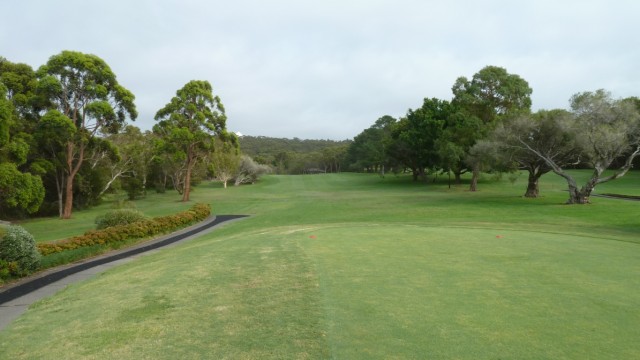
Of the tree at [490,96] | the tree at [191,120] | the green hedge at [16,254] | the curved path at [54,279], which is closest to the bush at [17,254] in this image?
the green hedge at [16,254]

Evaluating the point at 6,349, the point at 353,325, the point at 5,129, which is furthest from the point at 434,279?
the point at 5,129

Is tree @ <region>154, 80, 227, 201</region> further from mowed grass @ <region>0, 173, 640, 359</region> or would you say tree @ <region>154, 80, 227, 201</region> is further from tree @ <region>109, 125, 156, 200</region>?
mowed grass @ <region>0, 173, 640, 359</region>

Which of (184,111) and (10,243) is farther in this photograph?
(184,111)

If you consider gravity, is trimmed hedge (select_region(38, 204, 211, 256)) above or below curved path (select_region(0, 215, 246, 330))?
above

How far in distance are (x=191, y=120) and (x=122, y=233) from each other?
2424cm

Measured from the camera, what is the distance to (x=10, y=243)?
10828 millimetres

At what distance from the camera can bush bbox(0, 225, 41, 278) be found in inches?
411

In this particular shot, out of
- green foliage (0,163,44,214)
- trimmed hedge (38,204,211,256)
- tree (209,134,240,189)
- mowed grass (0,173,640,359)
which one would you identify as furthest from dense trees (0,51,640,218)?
mowed grass (0,173,640,359)

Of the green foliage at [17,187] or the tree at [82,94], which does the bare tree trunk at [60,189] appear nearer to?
the tree at [82,94]

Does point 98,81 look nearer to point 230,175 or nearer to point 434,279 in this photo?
point 434,279

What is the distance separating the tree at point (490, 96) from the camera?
125ft

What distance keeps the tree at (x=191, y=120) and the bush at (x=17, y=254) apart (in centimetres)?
2663

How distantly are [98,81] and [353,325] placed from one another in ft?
102

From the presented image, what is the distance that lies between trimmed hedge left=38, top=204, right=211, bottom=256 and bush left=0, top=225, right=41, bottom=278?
1539mm
